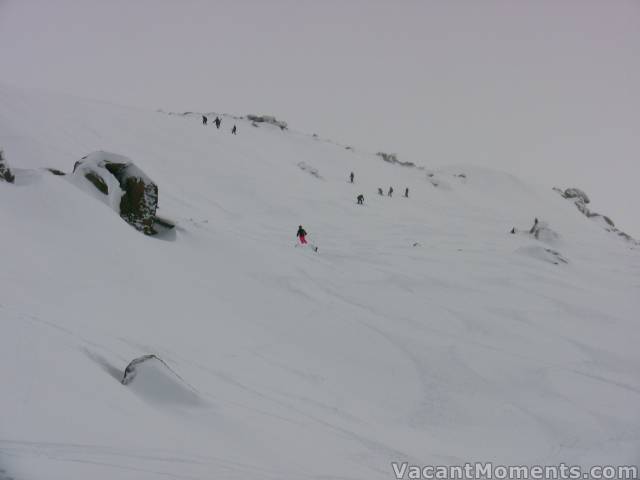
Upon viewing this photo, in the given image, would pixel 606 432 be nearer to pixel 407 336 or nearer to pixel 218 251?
pixel 407 336

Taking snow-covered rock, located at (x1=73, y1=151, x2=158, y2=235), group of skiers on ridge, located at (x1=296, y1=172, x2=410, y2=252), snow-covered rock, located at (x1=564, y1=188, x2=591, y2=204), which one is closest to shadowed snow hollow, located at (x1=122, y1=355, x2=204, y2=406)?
snow-covered rock, located at (x1=73, y1=151, x2=158, y2=235)

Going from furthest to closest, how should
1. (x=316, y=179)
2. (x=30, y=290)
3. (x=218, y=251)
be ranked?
(x=316, y=179) < (x=218, y=251) < (x=30, y=290)

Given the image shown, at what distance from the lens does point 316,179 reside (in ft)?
109

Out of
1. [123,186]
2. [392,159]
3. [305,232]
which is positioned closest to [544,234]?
[305,232]

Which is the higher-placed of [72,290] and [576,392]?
[72,290]

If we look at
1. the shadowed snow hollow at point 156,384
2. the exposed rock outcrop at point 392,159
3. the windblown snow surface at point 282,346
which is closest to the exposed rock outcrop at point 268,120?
the exposed rock outcrop at point 392,159

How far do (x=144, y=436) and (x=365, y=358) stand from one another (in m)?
5.61

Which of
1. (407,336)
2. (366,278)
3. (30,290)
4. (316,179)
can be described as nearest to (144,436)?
(30,290)

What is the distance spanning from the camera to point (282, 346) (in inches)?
366

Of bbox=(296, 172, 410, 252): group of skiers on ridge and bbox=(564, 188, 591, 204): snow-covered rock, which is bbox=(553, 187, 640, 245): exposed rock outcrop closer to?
bbox=(564, 188, 591, 204): snow-covered rock

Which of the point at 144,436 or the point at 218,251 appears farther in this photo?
the point at 218,251

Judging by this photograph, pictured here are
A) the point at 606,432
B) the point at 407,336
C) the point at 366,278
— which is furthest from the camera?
the point at 366,278

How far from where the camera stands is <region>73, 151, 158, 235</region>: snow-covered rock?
12422 millimetres

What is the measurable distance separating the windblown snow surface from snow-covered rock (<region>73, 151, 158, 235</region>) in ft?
2.16
